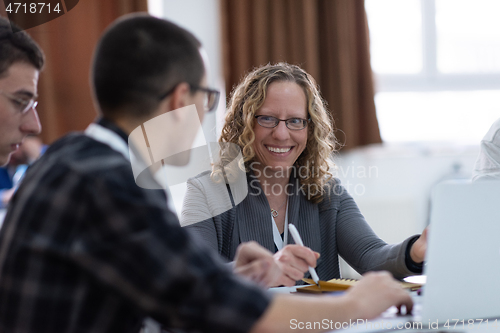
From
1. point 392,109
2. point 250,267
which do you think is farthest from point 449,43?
point 250,267

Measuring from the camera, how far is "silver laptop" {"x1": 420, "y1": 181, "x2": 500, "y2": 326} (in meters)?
0.82

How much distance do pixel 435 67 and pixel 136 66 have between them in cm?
334

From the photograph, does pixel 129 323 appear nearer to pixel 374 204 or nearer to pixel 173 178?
pixel 173 178

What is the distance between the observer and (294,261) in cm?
118

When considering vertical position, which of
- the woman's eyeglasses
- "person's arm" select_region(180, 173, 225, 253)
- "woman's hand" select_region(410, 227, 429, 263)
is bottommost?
"woman's hand" select_region(410, 227, 429, 263)

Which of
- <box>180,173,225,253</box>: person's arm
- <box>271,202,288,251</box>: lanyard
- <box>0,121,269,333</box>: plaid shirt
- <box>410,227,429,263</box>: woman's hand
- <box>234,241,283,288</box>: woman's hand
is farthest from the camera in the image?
<box>271,202,288,251</box>: lanyard

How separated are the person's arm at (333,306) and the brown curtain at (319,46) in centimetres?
259

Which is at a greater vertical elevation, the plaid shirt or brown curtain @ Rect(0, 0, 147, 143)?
brown curtain @ Rect(0, 0, 147, 143)

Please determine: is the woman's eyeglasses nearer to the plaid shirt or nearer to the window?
the plaid shirt

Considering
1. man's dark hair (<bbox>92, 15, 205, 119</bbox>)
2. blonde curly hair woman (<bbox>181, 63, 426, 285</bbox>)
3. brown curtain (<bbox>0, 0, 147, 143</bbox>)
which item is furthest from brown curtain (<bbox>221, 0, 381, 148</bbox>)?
man's dark hair (<bbox>92, 15, 205, 119</bbox>)

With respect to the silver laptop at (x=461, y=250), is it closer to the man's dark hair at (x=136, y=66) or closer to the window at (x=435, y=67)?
the man's dark hair at (x=136, y=66)

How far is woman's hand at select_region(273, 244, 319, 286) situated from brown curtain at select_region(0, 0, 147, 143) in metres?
2.45

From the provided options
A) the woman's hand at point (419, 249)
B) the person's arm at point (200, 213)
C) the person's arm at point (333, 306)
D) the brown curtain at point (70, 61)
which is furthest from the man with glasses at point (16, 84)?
the brown curtain at point (70, 61)

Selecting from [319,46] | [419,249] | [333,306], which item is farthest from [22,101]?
[319,46]
